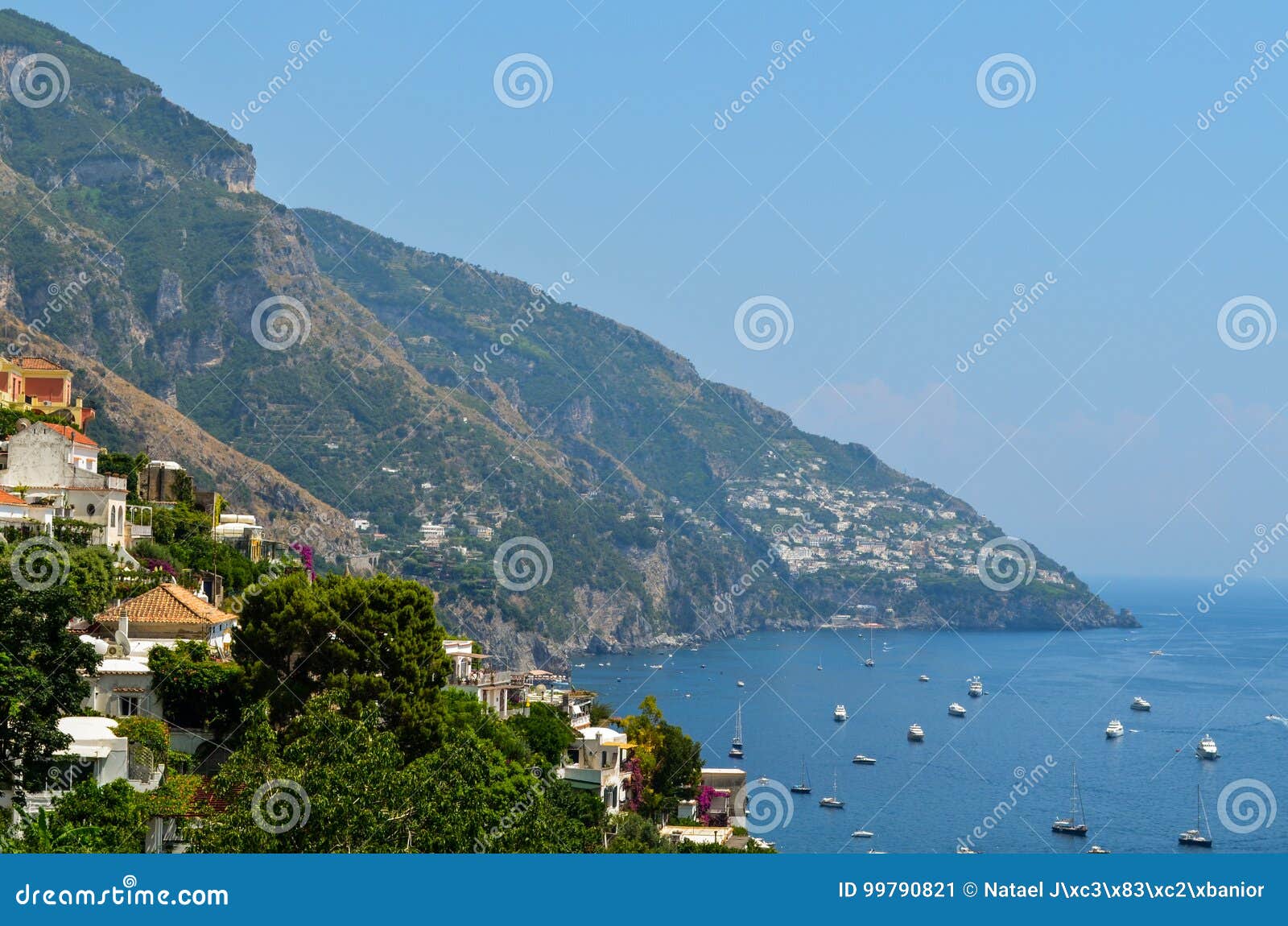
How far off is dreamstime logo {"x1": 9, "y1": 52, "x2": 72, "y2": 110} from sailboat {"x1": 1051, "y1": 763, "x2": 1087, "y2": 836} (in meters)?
128

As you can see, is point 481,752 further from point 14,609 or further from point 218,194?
point 218,194

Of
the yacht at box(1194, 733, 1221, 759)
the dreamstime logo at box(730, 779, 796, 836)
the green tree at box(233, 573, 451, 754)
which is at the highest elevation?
the green tree at box(233, 573, 451, 754)

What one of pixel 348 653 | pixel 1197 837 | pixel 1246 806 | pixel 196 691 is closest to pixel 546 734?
pixel 348 653

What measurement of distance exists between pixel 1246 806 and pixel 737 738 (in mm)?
27677

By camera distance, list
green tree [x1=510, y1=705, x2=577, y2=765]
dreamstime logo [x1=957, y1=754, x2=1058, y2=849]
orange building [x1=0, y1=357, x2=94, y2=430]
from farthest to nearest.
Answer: dreamstime logo [x1=957, y1=754, x2=1058, y2=849]
orange building [x1=0, y1=357, x2=94, y2=430]
green tree [x1=510, y1=705, x2=577, y2=765]

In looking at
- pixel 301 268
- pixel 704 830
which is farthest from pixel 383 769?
pixel 301 268

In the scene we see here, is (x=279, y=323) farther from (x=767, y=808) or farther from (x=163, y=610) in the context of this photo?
(x=163, y=610)

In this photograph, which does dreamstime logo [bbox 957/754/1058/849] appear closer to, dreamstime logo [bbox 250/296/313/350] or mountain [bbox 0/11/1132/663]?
mountain [bbox 0/11/1132/663]

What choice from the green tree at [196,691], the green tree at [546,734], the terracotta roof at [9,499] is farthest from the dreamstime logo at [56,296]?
the green tree at [196,691]

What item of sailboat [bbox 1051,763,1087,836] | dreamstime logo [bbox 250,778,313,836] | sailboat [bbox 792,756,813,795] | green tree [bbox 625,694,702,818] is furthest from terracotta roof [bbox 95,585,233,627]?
sailboat [bbox 792,756,813,795]

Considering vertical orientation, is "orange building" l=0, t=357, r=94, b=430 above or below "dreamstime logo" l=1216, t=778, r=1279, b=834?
above

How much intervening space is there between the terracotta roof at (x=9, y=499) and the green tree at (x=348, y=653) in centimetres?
967

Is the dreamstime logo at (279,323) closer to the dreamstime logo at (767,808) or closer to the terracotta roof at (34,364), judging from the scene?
the terracotta roof at (34,364)

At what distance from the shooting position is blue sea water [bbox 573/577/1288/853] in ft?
193
